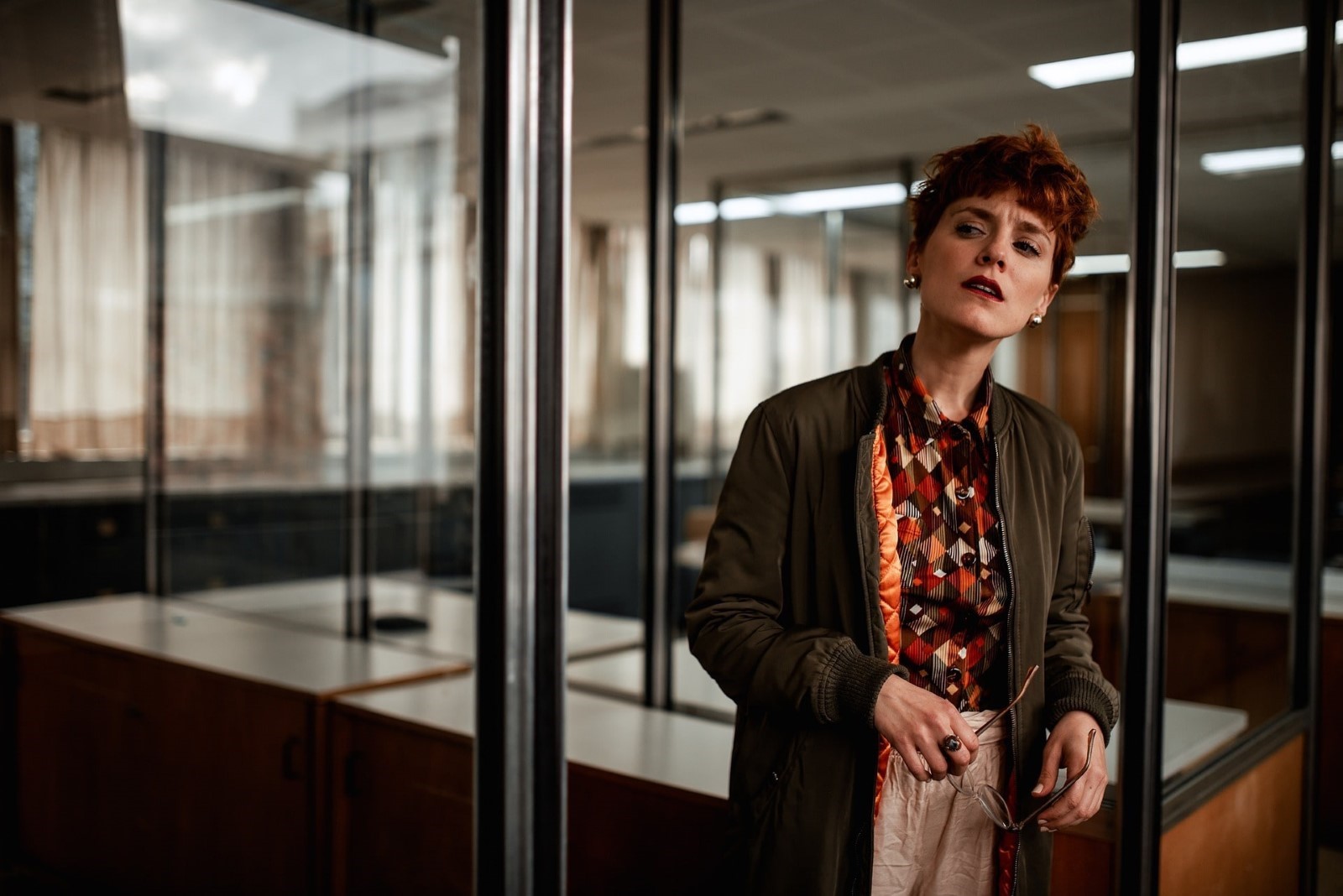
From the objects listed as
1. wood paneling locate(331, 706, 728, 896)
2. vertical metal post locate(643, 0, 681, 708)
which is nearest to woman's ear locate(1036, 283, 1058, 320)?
wood paneling locate(331, 706, 728, 896)

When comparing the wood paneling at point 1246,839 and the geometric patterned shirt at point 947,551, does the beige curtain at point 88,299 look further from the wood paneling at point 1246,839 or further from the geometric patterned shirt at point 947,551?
the wood paneling at point 1246,839

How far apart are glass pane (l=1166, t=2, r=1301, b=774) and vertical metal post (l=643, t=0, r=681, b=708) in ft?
3.43

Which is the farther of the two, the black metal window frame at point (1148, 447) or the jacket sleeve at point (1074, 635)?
the black metal window frame at point (1148, 447)

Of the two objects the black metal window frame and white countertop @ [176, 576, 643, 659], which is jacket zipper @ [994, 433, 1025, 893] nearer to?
the black metal window frame

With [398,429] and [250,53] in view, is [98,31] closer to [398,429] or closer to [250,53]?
[250,53]

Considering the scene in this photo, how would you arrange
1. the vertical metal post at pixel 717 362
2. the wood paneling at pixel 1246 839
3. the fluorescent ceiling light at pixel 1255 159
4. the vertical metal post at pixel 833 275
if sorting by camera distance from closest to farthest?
the wood paneling at pixel 1246 839, the fluorescent ceiling light at pixel 1255 159, the vertical metal post at pixel 833 275, the vertical metal post at pixel 717 362

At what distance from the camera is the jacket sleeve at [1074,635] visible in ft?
4.46

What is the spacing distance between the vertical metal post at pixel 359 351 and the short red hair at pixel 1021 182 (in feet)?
7.22

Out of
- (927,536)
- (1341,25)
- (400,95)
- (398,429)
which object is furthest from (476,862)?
(1341,25)

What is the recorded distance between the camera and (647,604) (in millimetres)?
2590

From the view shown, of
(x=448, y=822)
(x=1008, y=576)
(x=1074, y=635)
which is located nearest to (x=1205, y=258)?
(x=1074, y=635)

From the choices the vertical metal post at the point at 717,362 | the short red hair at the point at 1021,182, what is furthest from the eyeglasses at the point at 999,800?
the vertical metal post at the point at 717,362

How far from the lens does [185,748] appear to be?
226 cm

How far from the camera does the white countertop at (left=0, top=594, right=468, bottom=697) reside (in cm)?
196
